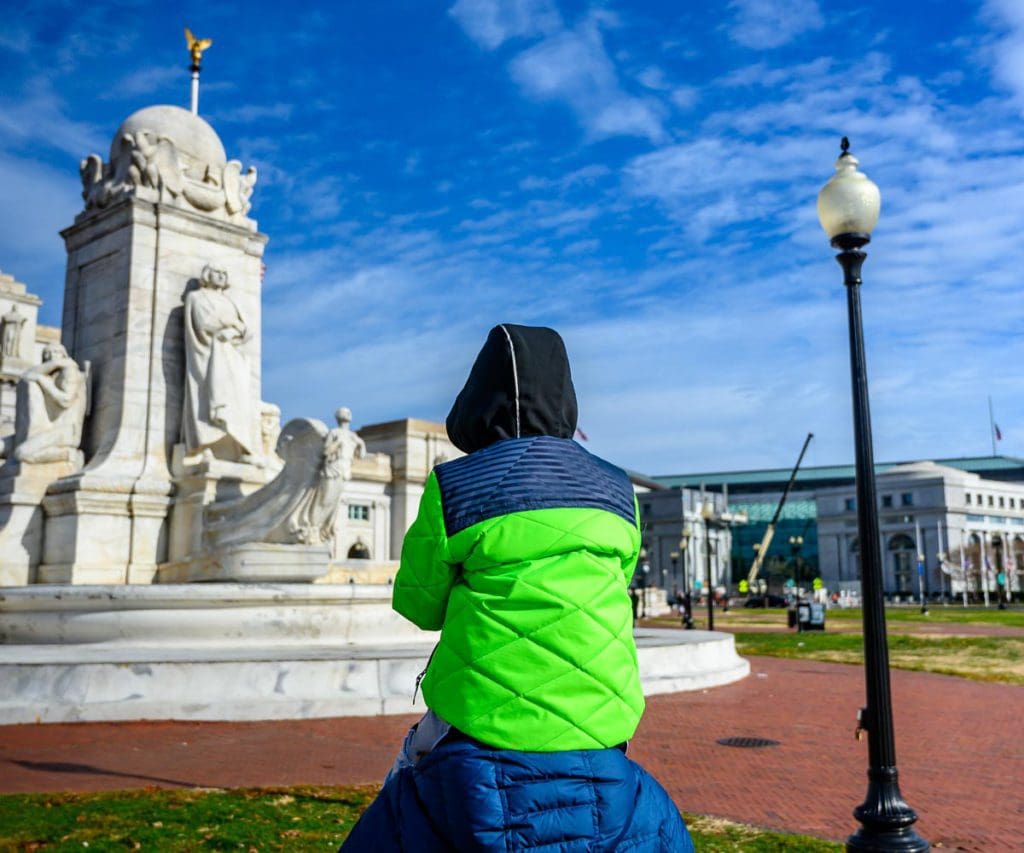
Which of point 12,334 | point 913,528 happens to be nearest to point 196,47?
point 12,334

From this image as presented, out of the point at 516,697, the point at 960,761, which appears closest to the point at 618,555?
the point at 516,697

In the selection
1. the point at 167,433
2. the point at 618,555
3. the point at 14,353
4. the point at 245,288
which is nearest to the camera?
the point at 618,555

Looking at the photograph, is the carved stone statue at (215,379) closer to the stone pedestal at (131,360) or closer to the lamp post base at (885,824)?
the stone pedestal at (131,360)

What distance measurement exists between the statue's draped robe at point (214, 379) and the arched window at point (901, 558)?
112981 millimetres

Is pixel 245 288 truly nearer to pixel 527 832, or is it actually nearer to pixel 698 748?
pixel 698 748

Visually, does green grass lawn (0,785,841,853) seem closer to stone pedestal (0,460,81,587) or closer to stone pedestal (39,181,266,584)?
stone pedestal (39,181,266,584)

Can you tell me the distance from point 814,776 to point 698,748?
4.45ft

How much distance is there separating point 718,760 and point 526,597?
7.31 m

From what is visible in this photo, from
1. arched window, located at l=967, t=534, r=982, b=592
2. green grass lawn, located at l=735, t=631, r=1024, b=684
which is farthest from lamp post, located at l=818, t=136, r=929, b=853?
arched window, located at l=967, t=534, r=982, b=592

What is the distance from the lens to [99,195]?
54.1 ft

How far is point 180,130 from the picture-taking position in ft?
54.6

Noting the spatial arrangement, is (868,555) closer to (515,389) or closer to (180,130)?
(515,389)

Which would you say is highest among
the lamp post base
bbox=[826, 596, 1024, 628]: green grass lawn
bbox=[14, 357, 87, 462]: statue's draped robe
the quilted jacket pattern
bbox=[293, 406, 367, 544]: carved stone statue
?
bbox=[14, 357, 87, 462]: statue's draped robe

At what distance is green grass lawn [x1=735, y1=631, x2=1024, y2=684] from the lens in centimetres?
1925
